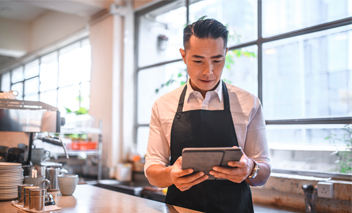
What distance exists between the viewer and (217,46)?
1612mm

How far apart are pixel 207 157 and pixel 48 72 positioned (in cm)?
633

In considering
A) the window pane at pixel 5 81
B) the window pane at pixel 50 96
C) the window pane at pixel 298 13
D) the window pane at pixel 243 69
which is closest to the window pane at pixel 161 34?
the window pane at pixel 243 69

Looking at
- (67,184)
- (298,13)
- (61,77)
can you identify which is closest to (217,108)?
(67,184)

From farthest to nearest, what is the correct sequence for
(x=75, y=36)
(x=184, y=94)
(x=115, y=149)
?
1. (x=75, y=36)
2. (x=115, y=149)
3. (x=184, y=94)

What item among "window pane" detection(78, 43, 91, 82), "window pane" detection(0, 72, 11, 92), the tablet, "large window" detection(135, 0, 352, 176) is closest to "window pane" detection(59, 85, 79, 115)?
"window pane" detection(78, 43, 91, 82)

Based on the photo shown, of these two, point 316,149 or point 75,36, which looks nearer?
point 316,149

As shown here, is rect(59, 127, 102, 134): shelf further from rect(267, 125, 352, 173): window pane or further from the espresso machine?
rect(267, 125, 352, 173): window pane

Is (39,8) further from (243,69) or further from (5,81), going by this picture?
(243,69)

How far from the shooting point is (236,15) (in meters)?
3.49

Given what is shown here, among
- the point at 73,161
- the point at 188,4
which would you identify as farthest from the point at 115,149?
the point at 188,4

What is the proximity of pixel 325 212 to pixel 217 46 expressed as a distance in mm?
1518

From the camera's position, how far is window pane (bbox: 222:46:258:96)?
3.23 metres

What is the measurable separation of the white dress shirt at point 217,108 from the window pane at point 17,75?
7.66 m

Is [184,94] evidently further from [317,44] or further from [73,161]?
[73,161]
